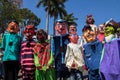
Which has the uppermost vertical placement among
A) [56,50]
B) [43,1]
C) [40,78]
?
[43,1]

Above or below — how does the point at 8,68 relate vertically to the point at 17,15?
below

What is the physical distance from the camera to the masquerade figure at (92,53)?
8.29m

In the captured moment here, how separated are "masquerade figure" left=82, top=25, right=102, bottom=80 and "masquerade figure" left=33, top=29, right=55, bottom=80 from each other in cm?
84

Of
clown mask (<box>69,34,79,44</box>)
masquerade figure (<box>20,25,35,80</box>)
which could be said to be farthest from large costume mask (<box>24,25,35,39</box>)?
clown mask (<box>69,34,79,44</box>)

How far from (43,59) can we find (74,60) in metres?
0.72

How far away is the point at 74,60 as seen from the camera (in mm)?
8664

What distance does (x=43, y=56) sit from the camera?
874 centimetres

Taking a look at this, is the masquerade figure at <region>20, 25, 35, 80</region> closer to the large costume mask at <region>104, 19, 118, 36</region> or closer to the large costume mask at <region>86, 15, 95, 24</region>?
the large costume mask at <region>86, 15, 95, 24</region>

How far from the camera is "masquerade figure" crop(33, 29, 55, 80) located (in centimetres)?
860

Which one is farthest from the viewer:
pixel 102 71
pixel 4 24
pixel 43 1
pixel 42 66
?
pixel 43 1

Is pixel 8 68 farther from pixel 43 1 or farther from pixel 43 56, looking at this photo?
pixel 43 1

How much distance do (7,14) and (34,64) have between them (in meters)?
36.0

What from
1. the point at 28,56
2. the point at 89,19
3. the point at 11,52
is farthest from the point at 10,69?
the point at 89,19

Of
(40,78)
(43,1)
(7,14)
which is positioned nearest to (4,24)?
(7,14)
